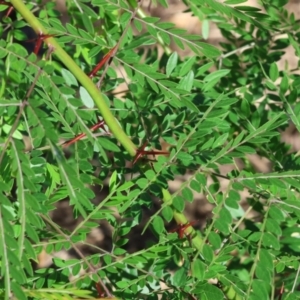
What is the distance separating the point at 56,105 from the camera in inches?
37.0

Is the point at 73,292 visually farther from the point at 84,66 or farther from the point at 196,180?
the point at 84,66

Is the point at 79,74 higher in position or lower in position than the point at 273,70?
higher

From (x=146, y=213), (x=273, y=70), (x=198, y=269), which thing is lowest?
(x=146, y=213)

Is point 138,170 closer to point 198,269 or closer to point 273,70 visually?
point 198,269

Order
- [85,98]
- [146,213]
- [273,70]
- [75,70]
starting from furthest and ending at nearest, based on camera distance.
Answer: [146,213]
[273,70]
[85,98]
[75,70]

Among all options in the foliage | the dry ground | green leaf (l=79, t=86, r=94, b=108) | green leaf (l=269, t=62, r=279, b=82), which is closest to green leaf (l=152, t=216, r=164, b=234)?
the foliage

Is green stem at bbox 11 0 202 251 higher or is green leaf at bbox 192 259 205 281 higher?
green stem at bbox 11 0 202 251

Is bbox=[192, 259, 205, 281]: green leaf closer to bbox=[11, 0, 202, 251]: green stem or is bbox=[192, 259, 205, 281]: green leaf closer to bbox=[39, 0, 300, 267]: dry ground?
bbox=[11, 0, 202, 251]: green stem

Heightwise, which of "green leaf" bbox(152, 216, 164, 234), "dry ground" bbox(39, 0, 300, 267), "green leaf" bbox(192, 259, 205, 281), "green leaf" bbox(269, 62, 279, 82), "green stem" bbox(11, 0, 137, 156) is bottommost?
"dry ground" bbox(39, 0, 300, 267)

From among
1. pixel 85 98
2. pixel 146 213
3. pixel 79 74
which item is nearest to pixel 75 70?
pixel 79 74

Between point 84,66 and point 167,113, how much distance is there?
283mm

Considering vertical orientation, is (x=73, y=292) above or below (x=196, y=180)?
below

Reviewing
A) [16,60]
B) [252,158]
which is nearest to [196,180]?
[16,60]

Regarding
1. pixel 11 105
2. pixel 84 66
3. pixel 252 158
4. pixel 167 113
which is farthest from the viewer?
pixel 252 158
